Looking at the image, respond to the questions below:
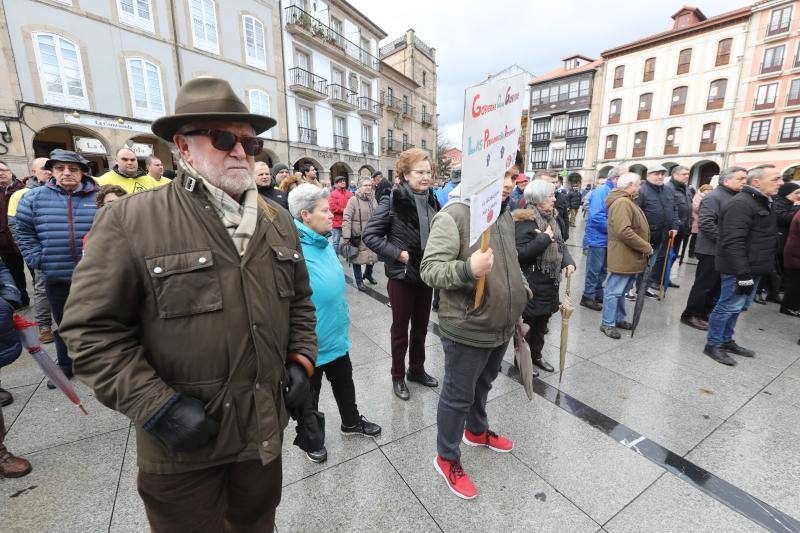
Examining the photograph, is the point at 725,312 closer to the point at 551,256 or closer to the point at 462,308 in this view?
the point at 551,256

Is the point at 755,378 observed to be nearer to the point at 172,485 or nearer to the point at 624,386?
the point at 624,386

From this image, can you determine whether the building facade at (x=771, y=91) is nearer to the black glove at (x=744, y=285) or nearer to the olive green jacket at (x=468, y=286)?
the black glove at (x=744, y=285)

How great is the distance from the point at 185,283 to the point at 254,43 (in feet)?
62.4

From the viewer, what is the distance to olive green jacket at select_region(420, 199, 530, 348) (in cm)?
192

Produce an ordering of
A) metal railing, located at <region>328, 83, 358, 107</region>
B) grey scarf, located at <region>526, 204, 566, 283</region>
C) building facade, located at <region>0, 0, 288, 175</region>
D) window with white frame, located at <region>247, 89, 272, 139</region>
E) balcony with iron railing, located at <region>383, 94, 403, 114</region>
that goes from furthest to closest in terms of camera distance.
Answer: balcony with iron railing, located at <region>383, 94, 403, 114</region> → metal railing, located at <region>328, 83, 358, 107</region> → window with white frame, located at <region>247, 89, 272, 139</region> → building facade, located at <region>0, 0, 288, 175</region> → grey scarf, located at <region>526, 204, 566, 283</region>

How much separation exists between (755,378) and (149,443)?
4883 millimetres

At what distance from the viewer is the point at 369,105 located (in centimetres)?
2367

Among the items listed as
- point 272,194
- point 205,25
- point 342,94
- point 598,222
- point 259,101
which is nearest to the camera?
point 272,194

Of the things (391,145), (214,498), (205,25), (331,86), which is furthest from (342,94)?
(214,498)

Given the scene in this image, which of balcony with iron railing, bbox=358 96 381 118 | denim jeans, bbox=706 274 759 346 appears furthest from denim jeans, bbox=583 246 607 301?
balcony with iron railing, bbox=358 96 381 118

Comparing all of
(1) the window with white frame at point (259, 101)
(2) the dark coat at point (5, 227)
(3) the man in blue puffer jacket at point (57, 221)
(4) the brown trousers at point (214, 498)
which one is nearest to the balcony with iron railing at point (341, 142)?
(1) the window with white frame at point (259, 101)

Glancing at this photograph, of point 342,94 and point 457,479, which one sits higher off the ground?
point 342,94

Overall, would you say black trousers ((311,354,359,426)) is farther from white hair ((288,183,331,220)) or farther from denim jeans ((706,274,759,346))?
denim jeans ((706,274,759,346))

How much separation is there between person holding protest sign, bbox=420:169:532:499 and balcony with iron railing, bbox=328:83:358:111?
2085 centimetres
